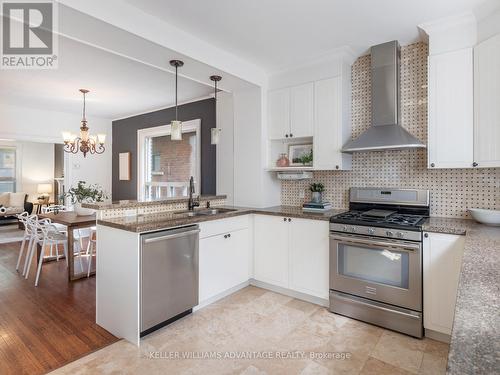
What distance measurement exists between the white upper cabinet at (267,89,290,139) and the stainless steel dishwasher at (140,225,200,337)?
1.63 meters

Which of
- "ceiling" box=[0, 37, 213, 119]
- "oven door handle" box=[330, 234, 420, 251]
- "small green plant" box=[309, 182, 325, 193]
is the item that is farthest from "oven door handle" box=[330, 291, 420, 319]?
"ceiling" box=[0, 37, 213, 119]

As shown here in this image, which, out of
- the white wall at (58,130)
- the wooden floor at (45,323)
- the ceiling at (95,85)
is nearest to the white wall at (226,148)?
the ceiling at (95,85)

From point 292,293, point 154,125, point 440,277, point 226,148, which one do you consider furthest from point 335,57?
point 154,125

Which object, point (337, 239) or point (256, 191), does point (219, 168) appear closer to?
point (256, 191)

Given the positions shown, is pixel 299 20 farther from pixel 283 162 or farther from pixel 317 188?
pixel 317 188

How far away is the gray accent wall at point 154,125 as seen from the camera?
4418mm

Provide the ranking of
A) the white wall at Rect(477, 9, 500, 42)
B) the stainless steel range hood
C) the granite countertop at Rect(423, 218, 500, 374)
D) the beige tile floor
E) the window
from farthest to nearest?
the window < the stainless steel range hood < the white wall at Rect(477, 9, 500, 42) < the beige tile floor < the granite countertop at Rect(423, 218, 500, 374)

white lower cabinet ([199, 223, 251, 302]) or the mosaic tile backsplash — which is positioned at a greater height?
the mosaic tile backsplash

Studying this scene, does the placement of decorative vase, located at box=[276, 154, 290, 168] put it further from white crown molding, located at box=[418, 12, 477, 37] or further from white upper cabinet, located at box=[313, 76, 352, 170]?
white crown molding, located at box=[418, 12, 477, 37]

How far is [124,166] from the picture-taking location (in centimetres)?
603

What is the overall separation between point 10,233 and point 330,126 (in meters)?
6.98

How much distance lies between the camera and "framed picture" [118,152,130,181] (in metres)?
5.95

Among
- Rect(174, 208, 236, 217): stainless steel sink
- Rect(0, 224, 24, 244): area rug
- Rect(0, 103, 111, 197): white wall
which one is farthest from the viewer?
Rect(0, 224, 24, 244): area rug

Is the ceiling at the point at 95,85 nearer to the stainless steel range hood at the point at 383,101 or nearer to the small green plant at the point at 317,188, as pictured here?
the small green plant at the point at 317,188
